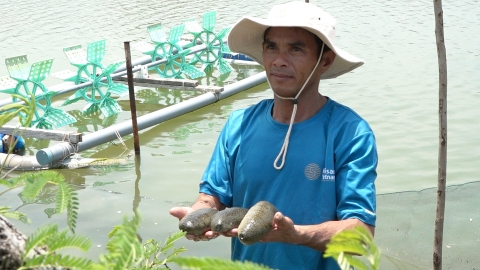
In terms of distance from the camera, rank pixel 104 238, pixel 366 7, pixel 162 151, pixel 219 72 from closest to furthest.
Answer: pixel 104 238 < pixel 162 151 < pixel 219 72 < pixel 366 7

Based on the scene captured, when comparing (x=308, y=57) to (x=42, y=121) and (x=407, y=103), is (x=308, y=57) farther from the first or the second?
(x=407, y=103)

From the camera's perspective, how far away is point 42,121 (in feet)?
29.2

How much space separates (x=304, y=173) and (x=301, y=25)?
0.51m

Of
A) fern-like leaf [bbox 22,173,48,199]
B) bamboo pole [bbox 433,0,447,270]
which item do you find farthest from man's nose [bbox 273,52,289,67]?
bamboo pole [bbox 433,0,447,270]

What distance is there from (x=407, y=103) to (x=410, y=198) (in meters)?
4.60

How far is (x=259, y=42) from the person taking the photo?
9.54ft

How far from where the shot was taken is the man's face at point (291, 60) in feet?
8.39

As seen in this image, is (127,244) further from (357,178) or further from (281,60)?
(281,60)

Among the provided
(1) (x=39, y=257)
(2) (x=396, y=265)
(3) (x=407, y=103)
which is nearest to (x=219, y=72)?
(3) (x=407, y=103)

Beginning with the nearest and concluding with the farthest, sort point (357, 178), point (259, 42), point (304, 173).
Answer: point (357, 178)
point (304, 173)
point (259, 42)

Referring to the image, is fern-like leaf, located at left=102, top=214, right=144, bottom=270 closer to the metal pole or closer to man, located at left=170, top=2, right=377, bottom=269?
man, located at left=170, top=2, right=377, bottom=269

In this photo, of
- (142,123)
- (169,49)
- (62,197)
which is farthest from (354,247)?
(169,49)

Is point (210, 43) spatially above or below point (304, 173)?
below

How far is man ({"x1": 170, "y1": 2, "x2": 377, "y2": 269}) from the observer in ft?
7.91
